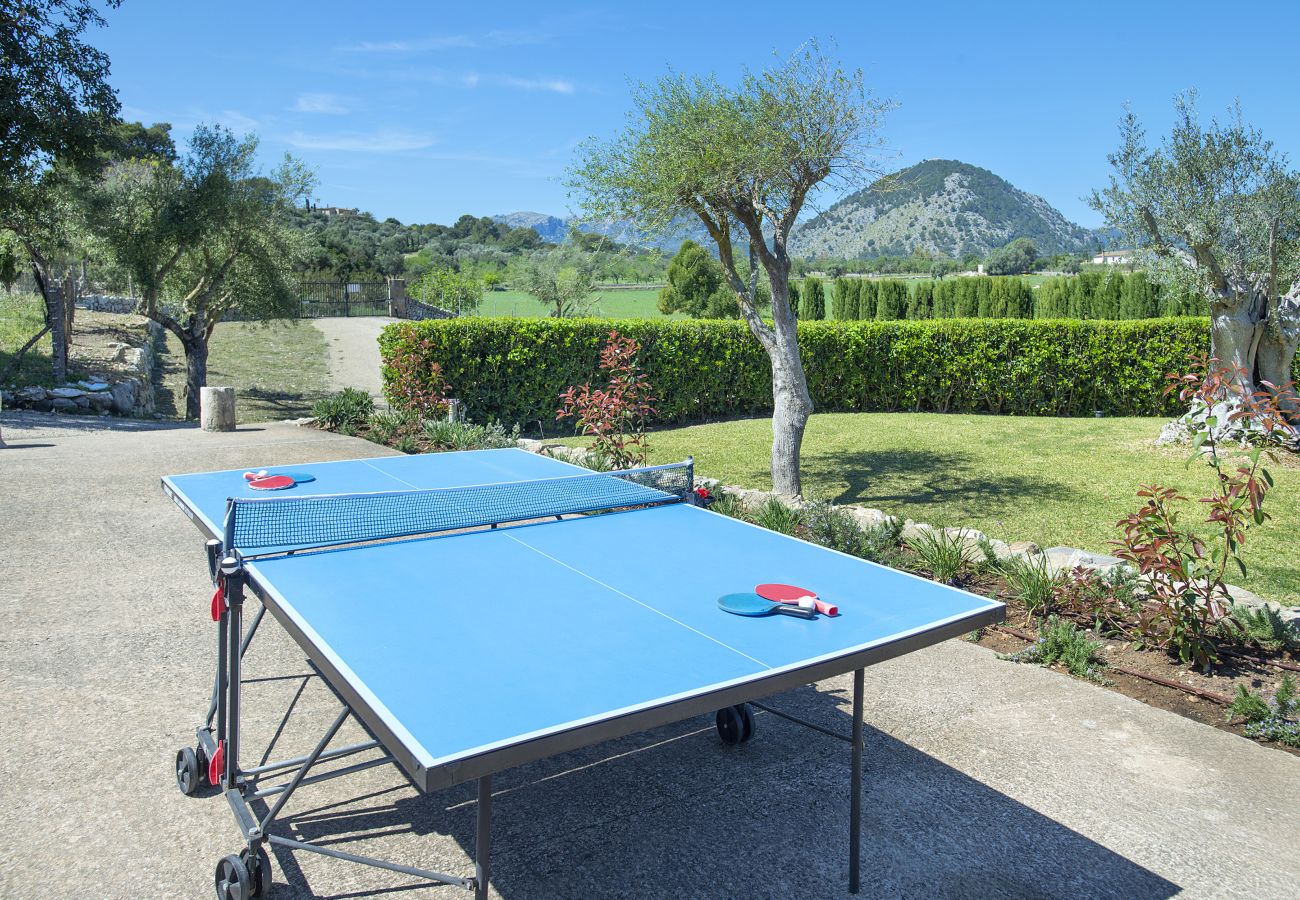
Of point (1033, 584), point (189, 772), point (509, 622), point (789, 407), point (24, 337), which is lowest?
point (189, 772)

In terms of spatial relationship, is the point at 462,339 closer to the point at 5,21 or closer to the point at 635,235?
the point at 635,235

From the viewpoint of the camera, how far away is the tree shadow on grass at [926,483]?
30.8ft

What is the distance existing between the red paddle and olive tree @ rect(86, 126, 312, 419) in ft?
56.9

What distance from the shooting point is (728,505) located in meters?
7.29

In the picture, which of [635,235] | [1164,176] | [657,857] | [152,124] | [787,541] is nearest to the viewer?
[657,857]

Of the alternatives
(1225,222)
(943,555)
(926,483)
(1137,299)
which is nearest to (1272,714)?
(943,555)

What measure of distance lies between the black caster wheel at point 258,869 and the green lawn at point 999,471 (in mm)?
6462

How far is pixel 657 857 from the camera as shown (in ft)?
10.3

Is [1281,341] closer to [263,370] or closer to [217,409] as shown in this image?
[217,409]

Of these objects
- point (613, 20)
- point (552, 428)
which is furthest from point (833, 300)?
point (552, 428)

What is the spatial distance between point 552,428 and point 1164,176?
30.6 ft

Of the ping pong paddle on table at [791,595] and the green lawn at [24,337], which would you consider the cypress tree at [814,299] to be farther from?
the ping pong paddle on table at [791,595]

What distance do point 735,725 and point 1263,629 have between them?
3.05m

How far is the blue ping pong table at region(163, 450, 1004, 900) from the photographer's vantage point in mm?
2043
